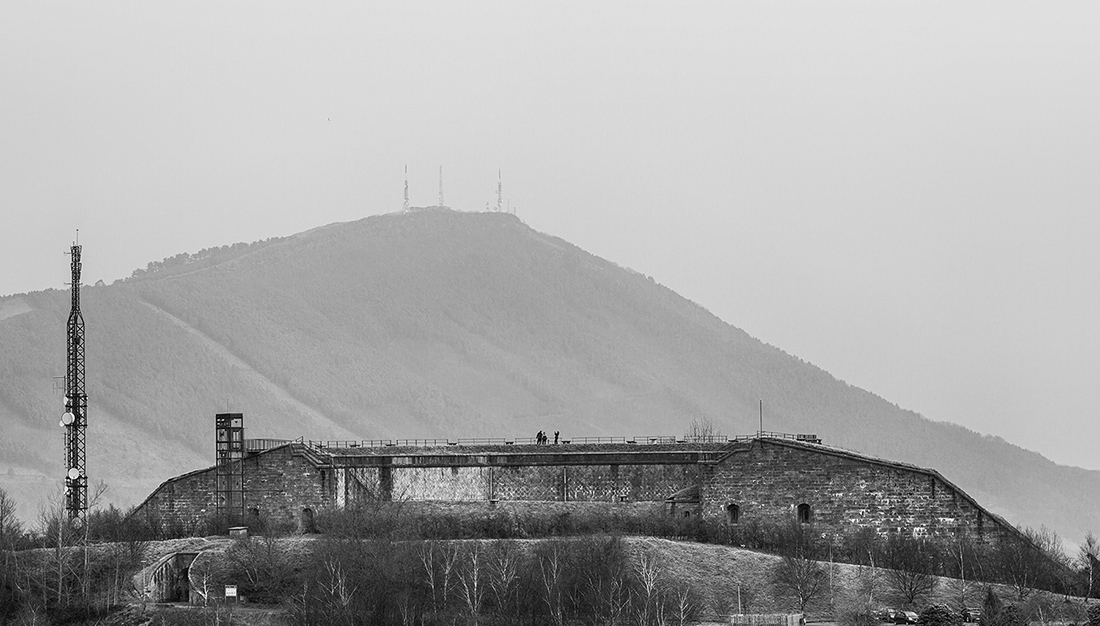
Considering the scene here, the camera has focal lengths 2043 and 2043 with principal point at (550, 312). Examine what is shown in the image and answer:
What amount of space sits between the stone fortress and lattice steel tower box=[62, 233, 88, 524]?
859 centimetres

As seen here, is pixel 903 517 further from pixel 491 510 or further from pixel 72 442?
pixel 72 442

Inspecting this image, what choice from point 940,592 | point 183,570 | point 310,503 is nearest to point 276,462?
point 310,503

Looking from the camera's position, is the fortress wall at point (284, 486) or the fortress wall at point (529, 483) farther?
the fortress wall at point (529, 483)

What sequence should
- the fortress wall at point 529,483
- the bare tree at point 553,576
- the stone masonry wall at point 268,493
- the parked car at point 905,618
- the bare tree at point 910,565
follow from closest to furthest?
the parked car at point 905,618 < the bare tree at point 553,576 < the bare tree at point 910,565 < the stone masonry wall at point 268,493 < the fortress wall at point 529,483

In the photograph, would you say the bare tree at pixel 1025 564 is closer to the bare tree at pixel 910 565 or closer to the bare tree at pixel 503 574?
the bare tree at pixel 910 565

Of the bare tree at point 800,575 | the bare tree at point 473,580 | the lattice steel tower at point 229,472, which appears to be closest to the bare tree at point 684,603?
the bare tree at point 800,575

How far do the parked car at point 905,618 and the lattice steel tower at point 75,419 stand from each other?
40836 mm

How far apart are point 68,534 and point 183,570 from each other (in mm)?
8015

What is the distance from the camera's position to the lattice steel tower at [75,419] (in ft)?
316

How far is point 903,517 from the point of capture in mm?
81812

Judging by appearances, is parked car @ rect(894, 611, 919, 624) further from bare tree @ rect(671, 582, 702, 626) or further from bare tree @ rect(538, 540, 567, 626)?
bare tree @ rect(538, 540, 567, 626)

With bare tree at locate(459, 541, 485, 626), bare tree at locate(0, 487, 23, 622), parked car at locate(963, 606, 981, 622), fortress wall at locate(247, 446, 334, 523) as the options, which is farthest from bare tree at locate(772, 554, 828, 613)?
bare tree at locate(0, 487, 23, 622)

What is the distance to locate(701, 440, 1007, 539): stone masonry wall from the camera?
81.9 meters

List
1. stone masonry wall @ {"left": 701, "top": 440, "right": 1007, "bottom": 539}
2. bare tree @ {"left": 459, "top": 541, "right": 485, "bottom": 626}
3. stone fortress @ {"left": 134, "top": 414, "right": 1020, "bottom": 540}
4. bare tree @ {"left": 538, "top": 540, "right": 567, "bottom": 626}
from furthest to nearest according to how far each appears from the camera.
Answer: stone fortress @ {"left": 134, "top": 414, "right": 1020, "bottom": 540} → stone masonry wall @ {"left": 701, "top": 440, "right": 1007, "bottom": 539} → bare tree @ {"left": 459, "top": 541, "right": 485, "bottom": 626} → bare tree @ {"left": 538, "top": 540, "right": 567, "bottom": 626}
